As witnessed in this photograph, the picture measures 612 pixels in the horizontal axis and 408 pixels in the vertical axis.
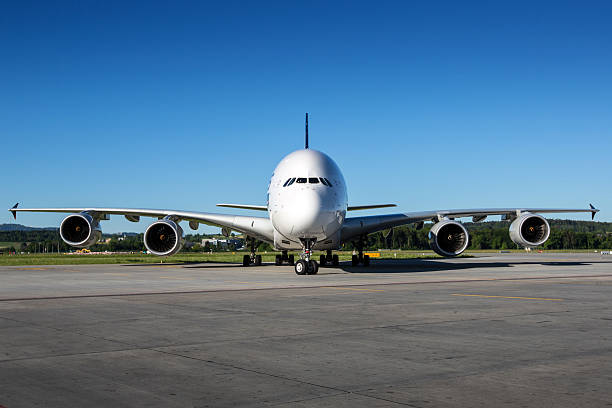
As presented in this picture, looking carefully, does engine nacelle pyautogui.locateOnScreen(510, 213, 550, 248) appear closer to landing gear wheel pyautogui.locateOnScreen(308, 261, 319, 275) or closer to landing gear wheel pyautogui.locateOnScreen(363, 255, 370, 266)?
landing gear wheel pyautogui.locateOnScreen(363, 255, 370, 266)

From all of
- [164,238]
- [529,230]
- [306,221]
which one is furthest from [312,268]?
[529,230]

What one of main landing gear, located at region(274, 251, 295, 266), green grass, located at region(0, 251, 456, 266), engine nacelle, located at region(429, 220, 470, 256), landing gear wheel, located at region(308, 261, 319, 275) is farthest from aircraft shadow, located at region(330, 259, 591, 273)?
green grass, located at region(0, 251, 456, 266)

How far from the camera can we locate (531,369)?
17.7 feet

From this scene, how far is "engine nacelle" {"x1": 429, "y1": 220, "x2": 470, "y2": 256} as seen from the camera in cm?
2708

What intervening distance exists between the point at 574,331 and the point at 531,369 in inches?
102

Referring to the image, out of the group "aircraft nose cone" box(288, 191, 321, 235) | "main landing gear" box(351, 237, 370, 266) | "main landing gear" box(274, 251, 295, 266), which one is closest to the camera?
"aircraft nose cone" box(288, 191, 321, 235)

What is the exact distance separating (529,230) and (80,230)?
2112cm

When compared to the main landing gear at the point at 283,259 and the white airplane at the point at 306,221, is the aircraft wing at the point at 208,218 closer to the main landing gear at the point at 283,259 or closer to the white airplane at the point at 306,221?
the white airplane at the point at 306,221

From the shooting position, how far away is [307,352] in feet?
20.6

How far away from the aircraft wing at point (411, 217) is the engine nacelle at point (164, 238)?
7.32 m

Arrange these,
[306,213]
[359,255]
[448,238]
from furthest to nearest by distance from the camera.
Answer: [359,255] < [448,238] < [306,213]

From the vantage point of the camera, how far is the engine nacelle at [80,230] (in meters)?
28.5

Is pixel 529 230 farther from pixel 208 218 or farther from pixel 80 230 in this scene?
pixel 80 230

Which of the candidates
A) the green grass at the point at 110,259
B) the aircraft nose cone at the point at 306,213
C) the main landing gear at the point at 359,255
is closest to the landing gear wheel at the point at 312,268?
the aircraft nose cone at the point at 306,213
